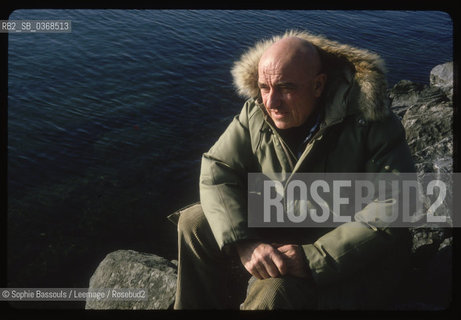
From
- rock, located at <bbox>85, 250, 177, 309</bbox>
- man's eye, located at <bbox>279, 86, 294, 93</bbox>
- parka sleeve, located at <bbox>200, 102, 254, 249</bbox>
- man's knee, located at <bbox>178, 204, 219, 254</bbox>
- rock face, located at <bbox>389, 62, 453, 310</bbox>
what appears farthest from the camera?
rock, located at <bbox>85, 250, 177, 309</bbox>

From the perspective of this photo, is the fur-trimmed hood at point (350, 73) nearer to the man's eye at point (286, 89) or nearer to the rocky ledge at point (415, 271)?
the man's eye at point (286, 89)

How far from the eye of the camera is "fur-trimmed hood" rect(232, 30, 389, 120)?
3064 millimetres

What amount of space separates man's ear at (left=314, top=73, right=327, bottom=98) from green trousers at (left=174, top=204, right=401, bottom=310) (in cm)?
129

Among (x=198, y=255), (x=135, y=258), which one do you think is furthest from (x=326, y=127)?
(x=135, y=258)

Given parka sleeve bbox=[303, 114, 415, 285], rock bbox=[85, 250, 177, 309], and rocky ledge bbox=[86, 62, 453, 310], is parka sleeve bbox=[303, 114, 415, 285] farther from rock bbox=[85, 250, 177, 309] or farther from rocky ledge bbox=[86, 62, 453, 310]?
rock bbox=[85, 250, 177, 309]

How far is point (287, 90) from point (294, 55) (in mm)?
251

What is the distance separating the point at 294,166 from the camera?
3.37 metres

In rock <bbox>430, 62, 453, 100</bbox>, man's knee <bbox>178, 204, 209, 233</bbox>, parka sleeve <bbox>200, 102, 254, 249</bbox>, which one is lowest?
man's knee <bbox>178, 204, 209, 233</bbox>

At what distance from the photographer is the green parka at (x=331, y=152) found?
9.95 feet

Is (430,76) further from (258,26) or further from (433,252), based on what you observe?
(433,252)

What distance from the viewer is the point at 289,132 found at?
344cm

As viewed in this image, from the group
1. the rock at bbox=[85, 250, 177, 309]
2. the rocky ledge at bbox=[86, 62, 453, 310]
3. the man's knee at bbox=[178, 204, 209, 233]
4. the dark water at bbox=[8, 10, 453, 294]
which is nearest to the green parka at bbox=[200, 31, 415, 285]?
the man's knee at bbox=[178, 204, 209, 233]

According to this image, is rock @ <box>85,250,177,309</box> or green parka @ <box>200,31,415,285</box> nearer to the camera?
green parka @ <box>200,31,415,285</box>

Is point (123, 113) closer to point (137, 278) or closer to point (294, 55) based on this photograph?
point (137, 278)
